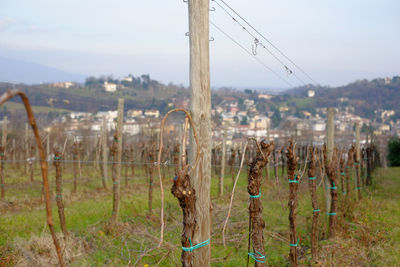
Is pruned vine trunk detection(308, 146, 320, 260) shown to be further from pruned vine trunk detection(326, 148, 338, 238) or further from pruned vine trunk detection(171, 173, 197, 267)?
pruned vine trunk detection(171, 173, 197, 267)

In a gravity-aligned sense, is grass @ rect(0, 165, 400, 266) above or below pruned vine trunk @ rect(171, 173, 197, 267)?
below

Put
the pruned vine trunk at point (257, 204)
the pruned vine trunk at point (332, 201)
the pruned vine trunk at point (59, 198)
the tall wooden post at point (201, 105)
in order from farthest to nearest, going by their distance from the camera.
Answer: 1. the pruned vine trunk at point (332, 201)
2. the pruned vine trunk at point (59, 198)
3. the pruned vine trunk at point (257, 204)
4. the tall wooden post at point (201, 105)

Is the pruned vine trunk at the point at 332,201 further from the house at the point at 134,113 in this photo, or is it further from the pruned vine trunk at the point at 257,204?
the house at the point at 134,113

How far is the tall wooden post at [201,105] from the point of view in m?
3.13

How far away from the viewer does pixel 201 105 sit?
124 inches

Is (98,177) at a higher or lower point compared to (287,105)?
lower

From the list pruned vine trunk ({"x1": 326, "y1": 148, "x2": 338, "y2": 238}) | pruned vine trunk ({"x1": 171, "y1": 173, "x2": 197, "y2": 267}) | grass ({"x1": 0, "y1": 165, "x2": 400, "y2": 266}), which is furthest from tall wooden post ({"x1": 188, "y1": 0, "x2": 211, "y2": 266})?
pruned vine trunk ({"x1": 326, "y1": 148, "x2": 338, "y2": 238})

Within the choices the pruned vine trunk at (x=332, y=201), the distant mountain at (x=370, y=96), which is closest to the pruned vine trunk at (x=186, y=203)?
the pruned vine trunk at (x=332, y=201)

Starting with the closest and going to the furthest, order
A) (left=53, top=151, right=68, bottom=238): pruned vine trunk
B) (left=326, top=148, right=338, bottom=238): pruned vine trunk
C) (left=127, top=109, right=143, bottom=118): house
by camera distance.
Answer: (left=53, top=151, right=68, bottom=238): pruned vine trunk → (left=326, top=148, right=338, bottom=238): pruned vine trunk → (left=127, top=109, right=143, bottom=118): house

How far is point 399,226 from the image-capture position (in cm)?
695

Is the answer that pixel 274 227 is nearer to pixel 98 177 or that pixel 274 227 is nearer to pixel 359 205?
pixel 359 205

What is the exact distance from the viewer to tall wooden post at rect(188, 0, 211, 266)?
10.3 feet

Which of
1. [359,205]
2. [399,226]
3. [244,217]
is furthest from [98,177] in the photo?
[399,226]

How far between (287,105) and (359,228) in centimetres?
4411
